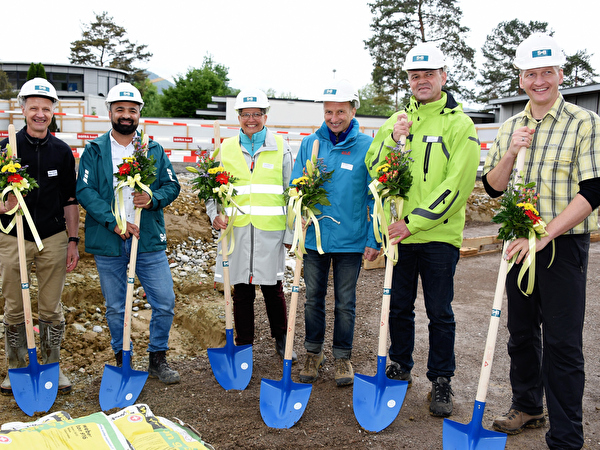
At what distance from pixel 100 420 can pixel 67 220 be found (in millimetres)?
2280

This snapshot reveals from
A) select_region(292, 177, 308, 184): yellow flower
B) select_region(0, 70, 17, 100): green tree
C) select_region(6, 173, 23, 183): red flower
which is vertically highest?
select_region(0, 70, 17, 100): green tree

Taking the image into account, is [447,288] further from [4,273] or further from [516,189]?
[4,273]

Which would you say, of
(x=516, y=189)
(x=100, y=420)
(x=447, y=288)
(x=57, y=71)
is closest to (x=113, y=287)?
(x=100, y=420)

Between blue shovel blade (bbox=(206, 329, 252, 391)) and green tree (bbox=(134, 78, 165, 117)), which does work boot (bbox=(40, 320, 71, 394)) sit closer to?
blue shovel blade (bbox=(206, 329, 252, 391))

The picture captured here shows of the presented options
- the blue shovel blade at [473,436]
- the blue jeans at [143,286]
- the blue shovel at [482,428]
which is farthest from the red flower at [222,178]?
the blue shovel blade at [473,436]

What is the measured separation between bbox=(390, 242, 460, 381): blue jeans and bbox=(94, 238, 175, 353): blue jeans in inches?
83.0

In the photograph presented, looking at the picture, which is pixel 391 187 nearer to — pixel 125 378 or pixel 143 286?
pixel 143 286

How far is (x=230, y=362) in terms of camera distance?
480 centimetres

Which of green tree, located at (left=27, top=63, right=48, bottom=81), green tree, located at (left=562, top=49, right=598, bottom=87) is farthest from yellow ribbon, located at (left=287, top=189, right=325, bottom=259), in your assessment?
green tree, located at (left=562, top=49, right=598, bottom=87)

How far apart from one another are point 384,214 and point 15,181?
302 cm

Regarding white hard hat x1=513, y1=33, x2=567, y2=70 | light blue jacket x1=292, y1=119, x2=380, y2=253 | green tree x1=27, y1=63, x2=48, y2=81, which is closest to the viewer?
white hard hat x1=513, y1=33, x2=567, y2=70

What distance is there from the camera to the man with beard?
4496mm

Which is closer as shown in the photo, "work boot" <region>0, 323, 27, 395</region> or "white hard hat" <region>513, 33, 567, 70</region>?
"white hard hat" <region>513, 33, 567, 70</region>

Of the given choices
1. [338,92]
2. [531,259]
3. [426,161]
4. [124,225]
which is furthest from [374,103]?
[531,259]
